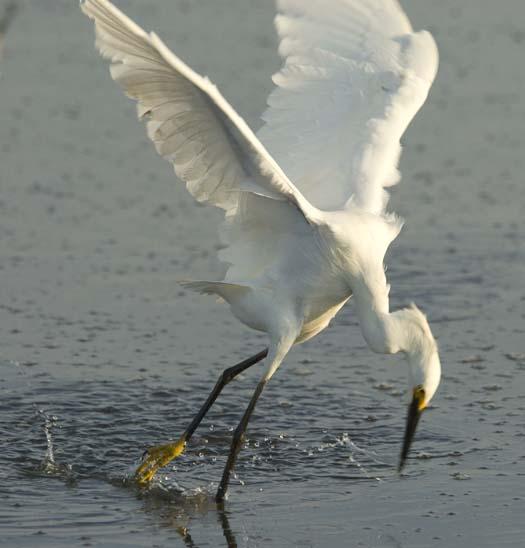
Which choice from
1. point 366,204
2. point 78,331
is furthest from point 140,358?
point 366,204

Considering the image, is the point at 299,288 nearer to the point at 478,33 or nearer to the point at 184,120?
the point at 184,120

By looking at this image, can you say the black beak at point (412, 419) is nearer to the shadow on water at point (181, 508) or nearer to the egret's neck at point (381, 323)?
the egret's neck at point (381, 323)

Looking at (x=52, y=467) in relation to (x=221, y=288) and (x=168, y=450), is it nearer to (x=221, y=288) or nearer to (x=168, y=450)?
(x=168, y=450)

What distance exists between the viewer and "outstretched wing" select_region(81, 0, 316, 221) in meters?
7.50

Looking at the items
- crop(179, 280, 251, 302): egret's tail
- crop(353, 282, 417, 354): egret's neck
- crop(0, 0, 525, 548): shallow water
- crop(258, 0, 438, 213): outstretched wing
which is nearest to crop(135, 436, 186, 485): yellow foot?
crop(0, 0, 525, 548): shallow water

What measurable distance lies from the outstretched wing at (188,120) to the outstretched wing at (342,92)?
4.57 feet

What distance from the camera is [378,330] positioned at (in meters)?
8.84

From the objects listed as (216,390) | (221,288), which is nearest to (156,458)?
(216,390)

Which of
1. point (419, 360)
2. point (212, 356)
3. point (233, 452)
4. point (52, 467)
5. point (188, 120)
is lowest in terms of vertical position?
point (212, 356)

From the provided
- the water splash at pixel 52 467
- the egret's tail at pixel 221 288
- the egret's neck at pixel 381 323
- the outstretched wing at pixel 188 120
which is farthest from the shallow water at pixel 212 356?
the outstretched wing at pixel 188 120

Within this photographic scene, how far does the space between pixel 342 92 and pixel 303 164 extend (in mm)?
729

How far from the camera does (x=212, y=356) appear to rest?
38.1ft

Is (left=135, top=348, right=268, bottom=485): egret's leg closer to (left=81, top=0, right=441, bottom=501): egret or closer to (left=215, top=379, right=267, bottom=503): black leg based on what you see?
(left=81, top=0, right=441, bottom=501): egret

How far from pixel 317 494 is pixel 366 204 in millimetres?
2129
